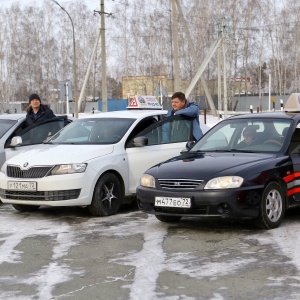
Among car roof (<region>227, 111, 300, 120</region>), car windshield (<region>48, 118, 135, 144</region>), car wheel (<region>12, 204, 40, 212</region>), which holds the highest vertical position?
car roof (<region>227, 111, 300, 120</region>)

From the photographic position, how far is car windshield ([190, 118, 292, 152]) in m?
8.99

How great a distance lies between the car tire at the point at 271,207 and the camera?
811cm

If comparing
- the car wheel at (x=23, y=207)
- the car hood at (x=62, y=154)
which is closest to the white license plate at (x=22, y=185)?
the car hood at (x=62, y=154)

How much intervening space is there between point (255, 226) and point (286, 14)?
219 ft

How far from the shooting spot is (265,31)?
71688mm

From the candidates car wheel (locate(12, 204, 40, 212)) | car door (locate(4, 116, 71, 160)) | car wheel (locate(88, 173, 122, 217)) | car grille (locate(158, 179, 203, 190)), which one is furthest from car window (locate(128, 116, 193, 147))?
car door (locate(4, 116, 71, 160))

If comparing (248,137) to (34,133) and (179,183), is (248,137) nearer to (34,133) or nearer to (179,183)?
(179,183)

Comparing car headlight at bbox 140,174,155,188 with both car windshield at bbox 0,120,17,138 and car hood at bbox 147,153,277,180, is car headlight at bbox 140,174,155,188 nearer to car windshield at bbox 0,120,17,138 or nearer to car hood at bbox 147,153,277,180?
car hood at bbox 147,153,277,180

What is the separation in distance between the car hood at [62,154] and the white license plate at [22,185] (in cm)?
27

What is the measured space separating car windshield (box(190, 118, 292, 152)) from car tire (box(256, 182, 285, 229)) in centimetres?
68

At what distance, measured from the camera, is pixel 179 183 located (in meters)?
8.22

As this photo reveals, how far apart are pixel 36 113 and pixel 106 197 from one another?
3.20 metres

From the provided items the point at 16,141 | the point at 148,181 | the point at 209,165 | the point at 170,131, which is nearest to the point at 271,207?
the point at 209,165

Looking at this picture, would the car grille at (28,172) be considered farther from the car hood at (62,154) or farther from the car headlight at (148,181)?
the car headlight at (148,181)
